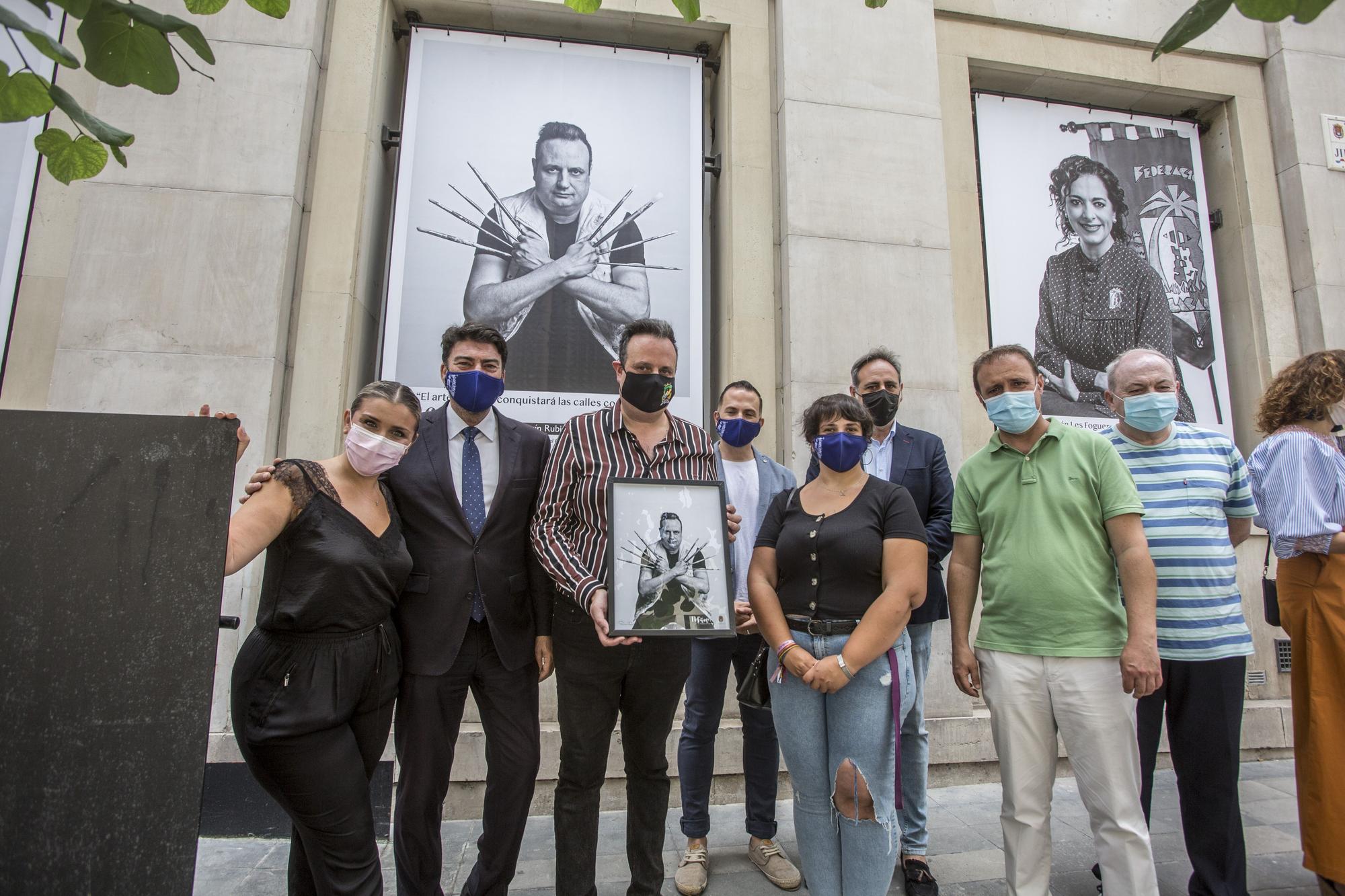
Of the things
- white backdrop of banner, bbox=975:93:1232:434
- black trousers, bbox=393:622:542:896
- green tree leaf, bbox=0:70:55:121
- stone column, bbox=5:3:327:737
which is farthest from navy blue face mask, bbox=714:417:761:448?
white backdrop of banner, bbox=975:93:1232:434

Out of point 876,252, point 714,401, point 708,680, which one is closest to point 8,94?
point 708,680

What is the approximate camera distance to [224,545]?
2023 mm

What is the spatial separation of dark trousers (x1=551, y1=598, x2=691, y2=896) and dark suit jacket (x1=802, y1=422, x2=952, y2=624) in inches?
53.8

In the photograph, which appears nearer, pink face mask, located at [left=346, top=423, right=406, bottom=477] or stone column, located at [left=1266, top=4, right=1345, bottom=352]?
pink face mask, located at [left=346, top=423, right=406, bottom=477]

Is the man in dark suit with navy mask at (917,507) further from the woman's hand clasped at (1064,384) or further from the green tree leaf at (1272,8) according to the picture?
the woman's hand clasped at (1064,384)

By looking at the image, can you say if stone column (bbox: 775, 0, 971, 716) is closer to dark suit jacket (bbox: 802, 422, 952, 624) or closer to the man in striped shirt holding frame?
dark suit jacket (bbox: 802, 422, 952, 624)

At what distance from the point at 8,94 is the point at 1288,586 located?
4.86m

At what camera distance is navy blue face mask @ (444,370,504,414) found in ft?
10.0

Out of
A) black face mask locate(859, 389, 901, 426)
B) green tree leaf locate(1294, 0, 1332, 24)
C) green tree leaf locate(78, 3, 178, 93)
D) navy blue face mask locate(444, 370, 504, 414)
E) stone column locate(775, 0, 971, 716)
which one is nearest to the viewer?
green tree leaf locate(1294, 0, 1332, 24)

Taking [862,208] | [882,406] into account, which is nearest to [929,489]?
[882,406]

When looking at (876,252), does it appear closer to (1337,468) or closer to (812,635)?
(1337,468)

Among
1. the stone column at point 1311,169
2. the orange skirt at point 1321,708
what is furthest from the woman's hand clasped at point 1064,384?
the orange skirt at point 1321,708

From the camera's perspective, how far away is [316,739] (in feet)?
7.86

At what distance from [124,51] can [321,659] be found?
176 centimetres
